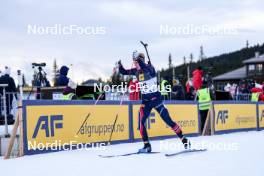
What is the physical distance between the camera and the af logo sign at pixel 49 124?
10305 mm

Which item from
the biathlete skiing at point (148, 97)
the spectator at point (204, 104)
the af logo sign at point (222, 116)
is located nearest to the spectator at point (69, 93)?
the biathlete skiing at point (148, 97)

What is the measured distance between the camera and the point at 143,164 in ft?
26.8

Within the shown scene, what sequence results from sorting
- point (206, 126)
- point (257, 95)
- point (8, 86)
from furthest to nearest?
point (257, 95) → point (206, 126) → point (8, 86)

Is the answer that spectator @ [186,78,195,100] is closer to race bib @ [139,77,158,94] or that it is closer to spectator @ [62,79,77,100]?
spectator @ [62,79,77,100]

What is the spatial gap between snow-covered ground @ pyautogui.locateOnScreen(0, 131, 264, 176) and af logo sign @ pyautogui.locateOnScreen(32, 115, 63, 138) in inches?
21.7

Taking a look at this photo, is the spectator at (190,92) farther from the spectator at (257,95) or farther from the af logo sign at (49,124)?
the af logo sign at (49,124)

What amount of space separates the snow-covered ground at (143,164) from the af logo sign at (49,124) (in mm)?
551

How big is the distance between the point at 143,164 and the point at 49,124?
3.12 metres

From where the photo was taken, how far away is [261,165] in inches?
305

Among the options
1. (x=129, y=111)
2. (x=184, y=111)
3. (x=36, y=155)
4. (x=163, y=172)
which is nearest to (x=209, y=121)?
(x=184, y=111)

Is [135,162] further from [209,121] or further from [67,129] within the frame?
[209,121]

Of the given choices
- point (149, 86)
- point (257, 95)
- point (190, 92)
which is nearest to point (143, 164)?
point (149, 86)

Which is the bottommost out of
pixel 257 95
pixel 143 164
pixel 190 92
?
pixel 143 164

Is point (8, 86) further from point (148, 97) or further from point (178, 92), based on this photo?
Answer: point (148, 97)
